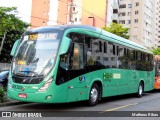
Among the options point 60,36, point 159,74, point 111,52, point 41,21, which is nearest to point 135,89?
point 111,52

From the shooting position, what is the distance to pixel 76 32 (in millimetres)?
12312

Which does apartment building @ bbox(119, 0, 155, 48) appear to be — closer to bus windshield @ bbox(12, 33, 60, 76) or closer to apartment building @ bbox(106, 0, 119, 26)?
apartment building @ bbox(106, 0, 119, 26)

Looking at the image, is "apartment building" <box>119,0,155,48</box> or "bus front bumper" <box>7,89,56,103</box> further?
"apartment building" <box>119,0,155,48</box>

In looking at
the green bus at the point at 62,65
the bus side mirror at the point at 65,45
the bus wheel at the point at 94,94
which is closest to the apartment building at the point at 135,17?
the green bus at the point at 62,65

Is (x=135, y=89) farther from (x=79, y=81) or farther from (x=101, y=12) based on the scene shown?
(x=101, y=12)

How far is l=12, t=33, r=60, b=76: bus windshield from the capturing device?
11.3 meters

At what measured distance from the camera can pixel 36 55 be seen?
11.5 m

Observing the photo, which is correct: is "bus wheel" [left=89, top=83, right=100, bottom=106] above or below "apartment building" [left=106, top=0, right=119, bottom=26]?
below

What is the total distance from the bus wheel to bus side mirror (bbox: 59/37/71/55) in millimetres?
2621

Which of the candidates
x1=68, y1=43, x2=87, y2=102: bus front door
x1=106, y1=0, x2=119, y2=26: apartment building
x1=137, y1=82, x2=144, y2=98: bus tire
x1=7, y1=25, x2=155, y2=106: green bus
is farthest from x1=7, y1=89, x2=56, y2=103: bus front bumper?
x1=106, y1=0, x2=119, y2=26: apartment building

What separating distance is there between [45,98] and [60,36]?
Result: 2317mm

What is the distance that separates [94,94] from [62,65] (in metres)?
2.70

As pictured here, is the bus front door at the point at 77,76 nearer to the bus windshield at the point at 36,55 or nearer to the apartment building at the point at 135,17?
the bus windshield at the point at 36,55

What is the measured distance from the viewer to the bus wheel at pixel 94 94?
13.2 m
